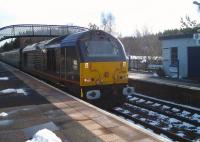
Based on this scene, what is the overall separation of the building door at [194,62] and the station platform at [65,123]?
12.3m

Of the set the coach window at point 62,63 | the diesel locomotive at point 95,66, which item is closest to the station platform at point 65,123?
the diesel locomotive at point 95,66

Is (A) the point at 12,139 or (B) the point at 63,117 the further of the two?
(B) the point at 63,117

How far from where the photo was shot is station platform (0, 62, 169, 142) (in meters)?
7.11

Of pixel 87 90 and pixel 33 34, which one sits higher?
pixel 33 34

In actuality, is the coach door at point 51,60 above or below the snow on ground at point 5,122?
above

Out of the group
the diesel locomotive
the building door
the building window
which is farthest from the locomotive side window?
the building window

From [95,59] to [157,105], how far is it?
3616mm

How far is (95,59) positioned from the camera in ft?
41.7

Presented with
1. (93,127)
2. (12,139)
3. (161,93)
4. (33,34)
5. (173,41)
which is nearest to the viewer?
(12,139)

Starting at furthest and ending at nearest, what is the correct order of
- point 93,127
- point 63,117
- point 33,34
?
point 33,34
point 63,117
point 93,127

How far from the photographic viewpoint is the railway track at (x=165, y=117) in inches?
400

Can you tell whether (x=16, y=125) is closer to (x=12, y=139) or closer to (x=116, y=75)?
(x=12, y=139)

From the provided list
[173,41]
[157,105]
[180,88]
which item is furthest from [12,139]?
[173,41]

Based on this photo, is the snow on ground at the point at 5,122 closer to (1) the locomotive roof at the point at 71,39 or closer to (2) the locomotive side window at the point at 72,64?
(2) the locomotive side window at the point at 72,64
